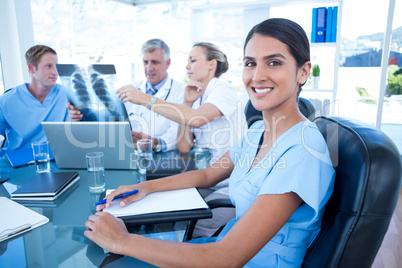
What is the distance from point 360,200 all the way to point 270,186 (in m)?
0.23

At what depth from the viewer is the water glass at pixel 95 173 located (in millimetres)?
1235

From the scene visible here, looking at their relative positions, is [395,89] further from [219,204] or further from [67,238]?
[67,238]

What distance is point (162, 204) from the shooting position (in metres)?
1.02

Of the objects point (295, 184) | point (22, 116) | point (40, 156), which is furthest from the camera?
point (22, 116)

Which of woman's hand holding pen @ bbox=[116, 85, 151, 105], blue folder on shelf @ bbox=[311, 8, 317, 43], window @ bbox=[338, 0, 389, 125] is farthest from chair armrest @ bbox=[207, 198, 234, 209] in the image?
window @ bbox=[338, 0, 389, 125]

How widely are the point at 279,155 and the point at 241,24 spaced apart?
335 cm

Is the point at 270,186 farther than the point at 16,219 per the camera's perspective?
No

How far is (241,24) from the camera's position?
3910 mm

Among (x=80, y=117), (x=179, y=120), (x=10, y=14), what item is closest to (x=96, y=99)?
(x=80, y=117)

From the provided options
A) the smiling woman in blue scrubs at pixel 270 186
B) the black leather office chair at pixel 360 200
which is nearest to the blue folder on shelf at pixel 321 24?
the smiling woman in blue scrubs at pixel 270 186

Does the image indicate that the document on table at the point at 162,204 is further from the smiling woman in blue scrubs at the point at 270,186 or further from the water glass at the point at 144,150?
the water glass at the point at 144,150

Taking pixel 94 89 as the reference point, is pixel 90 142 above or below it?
below

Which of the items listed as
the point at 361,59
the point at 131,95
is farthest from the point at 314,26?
the point at 131,95

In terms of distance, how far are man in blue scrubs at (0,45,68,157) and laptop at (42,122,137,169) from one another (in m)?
0.95
